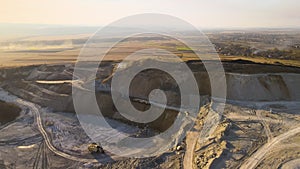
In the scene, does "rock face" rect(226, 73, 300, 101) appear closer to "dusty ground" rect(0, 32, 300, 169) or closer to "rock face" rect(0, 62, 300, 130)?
"rock face" rect(0, 62, 300, 130)

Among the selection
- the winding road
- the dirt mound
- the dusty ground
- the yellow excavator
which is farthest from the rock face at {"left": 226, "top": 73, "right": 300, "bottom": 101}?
the dirt mound

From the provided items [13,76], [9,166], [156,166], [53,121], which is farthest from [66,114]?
[13,76]

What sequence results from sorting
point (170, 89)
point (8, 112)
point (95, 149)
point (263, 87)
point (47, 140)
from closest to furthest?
point (95, 149) < point (47, 140) < point (263, 87) < point (170, 89) < point (8, 112)

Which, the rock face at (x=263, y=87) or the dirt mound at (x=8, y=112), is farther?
the dirt mound at (x=8, y=112)

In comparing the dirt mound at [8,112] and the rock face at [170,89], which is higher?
the rock face at [170,89]

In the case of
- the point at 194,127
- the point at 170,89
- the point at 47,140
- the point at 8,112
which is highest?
the point at 170,89

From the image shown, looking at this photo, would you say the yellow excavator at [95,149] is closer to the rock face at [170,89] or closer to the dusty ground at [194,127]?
the dusty ground at [194,127]

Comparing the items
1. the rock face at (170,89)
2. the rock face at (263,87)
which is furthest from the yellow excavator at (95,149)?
the rock face at (263,87)

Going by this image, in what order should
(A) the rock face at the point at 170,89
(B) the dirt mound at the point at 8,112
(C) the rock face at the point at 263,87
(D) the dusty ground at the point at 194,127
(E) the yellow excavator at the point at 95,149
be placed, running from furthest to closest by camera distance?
(B) the dirt mound at the point at 8,112 < (A) the rock face at the point at 170,89 < (C) the rock face at the point at 263,87 < (E) the yellow excavator at the point at 95,149 < (D) the dusty ground at the point at 194,127

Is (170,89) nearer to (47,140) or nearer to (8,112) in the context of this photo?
(47,140)

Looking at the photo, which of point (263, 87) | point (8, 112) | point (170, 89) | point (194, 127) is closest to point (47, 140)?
point (8, 112)

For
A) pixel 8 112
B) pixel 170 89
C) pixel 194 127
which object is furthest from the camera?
pixel 8 112
